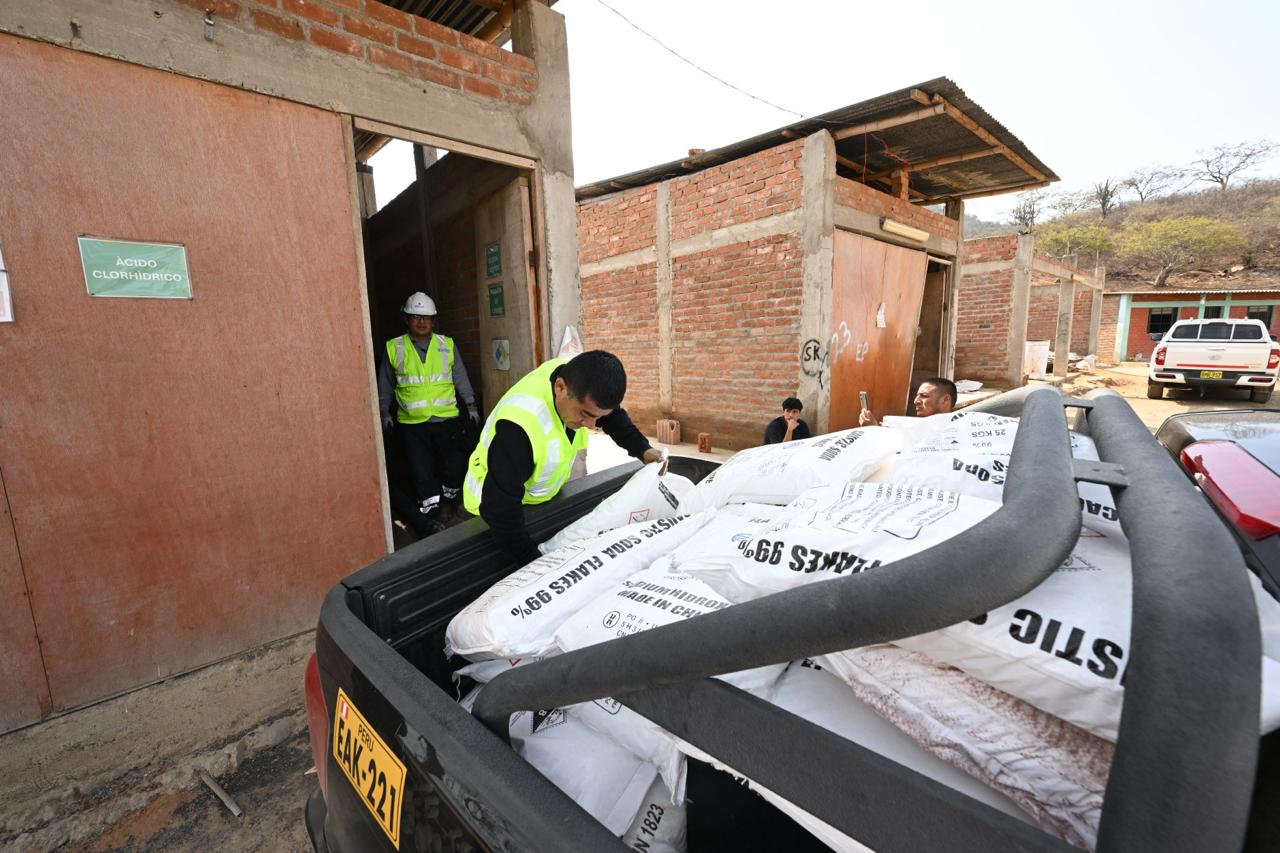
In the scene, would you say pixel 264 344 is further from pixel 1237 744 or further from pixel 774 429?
pixel 774 429

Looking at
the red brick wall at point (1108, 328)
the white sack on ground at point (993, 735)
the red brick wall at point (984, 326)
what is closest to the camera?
the white sack on ground at point (993, 735)

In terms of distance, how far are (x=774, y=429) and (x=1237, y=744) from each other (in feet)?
17.9

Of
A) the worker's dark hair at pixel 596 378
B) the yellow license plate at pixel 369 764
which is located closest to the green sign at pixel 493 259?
the worker's dark hair at pixel 596 378

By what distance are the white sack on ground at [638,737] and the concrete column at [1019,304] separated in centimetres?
1336

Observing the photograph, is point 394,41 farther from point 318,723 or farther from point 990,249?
point 990,249

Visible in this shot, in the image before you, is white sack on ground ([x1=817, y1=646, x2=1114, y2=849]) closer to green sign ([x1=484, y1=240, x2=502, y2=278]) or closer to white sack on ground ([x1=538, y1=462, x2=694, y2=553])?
white sack on ground ([x1=538, y1=462, x2=694, y2=553])

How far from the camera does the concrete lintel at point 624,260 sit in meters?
7.85

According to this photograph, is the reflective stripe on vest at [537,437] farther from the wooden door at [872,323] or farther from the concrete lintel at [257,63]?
the wooden door at [872,323]

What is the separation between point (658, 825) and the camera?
103 centimetres

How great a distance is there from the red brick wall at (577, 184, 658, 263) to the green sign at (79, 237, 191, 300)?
5.64 meters

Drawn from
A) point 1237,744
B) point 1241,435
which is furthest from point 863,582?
point 1241,435

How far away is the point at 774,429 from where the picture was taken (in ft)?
19.1

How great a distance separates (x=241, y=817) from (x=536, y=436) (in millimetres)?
1964

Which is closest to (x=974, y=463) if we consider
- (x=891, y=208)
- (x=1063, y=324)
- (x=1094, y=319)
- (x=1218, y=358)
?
(x=891, y=208)
